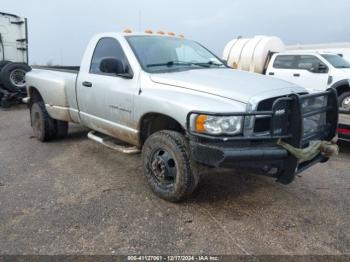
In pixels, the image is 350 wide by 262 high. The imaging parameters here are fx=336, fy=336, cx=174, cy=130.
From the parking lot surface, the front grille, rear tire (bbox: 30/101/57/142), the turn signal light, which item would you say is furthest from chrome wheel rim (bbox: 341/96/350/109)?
rear tire (bbox: 30/101/57/142)

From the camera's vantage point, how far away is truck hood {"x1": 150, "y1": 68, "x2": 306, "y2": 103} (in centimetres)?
315

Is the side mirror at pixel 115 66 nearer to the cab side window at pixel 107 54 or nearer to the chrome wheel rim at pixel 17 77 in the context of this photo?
the cab side window at pixel 107 54

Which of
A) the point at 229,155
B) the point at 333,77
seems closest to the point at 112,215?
the point at 229,155

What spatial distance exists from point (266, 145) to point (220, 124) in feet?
1.54

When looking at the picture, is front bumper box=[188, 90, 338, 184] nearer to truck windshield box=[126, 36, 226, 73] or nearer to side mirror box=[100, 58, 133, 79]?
truck windshield box=[126, 36, 226, 73]

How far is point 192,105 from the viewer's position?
311 centimetres

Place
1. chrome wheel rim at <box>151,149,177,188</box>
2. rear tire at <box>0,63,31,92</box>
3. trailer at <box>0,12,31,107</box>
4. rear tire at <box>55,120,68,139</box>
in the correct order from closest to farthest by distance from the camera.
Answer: chrome wheel rim at <box>151,149,177,188</box> < rear tire at <box>55,120,68,139</box> < rear tire at <box>0,63,31,92</box> < trailer at <box>0,12,31,107</box>

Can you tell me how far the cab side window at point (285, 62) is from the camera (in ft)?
32.7

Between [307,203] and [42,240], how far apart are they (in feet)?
8.82

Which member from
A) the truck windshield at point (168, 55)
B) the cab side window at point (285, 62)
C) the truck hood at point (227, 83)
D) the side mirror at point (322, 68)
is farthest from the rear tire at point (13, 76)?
the side mirror at point (322, 68)

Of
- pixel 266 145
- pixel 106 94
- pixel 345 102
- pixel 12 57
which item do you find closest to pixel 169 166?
pixel 266 145

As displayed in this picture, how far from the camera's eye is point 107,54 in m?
4.48

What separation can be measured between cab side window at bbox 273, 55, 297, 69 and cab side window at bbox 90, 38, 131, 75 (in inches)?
275

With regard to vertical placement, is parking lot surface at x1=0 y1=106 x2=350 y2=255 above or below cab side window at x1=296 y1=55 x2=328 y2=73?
below
